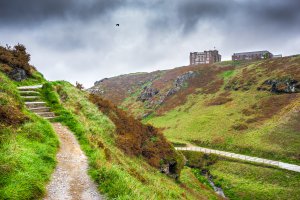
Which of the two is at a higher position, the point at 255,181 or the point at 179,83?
the point at 179,83

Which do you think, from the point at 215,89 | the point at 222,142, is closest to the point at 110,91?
the point at 215,89

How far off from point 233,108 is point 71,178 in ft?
216

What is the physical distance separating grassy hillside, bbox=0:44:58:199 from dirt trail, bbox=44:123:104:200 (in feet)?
1.14

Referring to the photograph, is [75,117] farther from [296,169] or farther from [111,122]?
[296,169]

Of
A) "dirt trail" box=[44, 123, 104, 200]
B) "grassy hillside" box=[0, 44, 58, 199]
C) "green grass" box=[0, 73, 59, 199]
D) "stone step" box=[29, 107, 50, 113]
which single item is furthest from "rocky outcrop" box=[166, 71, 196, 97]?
"dirt trail" box=[44, 123, 104, 200]

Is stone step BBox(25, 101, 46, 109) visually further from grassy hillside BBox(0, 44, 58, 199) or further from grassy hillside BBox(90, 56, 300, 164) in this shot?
grassy hillside BBox(90, 56, 300, 164)

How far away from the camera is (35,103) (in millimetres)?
19422

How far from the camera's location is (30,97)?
65.4 ft

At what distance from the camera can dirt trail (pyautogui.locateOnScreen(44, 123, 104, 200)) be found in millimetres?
9883

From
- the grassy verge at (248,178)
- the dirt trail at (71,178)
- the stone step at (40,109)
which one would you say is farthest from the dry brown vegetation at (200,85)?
the dirt trail at (71,178)

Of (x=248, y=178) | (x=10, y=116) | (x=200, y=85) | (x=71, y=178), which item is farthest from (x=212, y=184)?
(x=200, y=85)

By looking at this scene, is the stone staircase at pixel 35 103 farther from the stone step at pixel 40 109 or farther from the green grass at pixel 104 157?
the green grass at pixel 104 157

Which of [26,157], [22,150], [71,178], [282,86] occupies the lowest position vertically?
[71,178]

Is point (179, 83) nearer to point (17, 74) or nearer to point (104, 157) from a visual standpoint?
point (17, 74)
